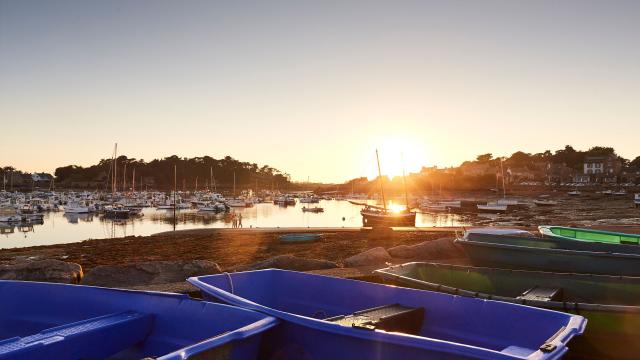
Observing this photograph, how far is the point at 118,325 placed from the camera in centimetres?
459

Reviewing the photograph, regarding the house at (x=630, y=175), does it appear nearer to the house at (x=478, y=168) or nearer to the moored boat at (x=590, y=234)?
the house at (x=478, y=168)

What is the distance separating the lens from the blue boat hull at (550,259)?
29.3 ft

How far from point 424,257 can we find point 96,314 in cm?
1027

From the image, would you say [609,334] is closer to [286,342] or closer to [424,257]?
[286,342]

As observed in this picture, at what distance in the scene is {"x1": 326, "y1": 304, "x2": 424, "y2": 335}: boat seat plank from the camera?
15.5 ft

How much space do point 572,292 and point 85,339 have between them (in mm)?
6893

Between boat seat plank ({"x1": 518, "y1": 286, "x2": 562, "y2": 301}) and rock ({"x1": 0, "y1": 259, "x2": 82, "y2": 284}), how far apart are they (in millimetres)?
9469

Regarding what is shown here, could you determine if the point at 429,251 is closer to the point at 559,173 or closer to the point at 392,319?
the point at 392,319

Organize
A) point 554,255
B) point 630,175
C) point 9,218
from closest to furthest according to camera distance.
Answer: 1. point 554,255
2. point 9,218
3. point 630,175

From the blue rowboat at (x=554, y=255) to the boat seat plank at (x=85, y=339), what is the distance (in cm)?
798

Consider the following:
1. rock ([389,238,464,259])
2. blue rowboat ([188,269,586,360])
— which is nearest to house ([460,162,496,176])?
rock ([389,238,464,259])

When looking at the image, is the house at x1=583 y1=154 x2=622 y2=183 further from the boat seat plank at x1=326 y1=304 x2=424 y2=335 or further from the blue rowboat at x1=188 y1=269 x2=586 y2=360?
the boat seat plank at x1=326 y1=304 x2=424 y2=335

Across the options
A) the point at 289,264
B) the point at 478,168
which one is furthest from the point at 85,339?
the point at 478,168

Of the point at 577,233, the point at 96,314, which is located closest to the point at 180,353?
the point at 96,314
